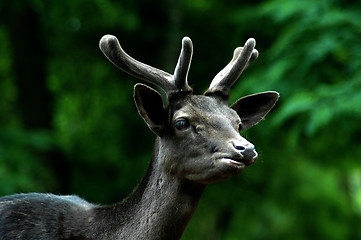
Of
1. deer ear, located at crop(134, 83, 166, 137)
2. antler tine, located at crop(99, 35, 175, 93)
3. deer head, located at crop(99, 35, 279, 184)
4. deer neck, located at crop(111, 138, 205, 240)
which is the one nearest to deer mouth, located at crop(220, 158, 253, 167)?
deer head, located at crop(99, 35, 279, 184)

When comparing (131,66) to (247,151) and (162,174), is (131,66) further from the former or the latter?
(247,151)

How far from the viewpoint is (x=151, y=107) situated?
6.52 meters

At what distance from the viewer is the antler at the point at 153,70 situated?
6449 mm

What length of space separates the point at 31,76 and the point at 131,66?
9630 millimetres

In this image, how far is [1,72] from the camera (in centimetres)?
1784

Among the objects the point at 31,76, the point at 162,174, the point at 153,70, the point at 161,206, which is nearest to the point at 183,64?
the point at 153,70

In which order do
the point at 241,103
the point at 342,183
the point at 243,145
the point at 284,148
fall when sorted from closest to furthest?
the point at 243,145 < the point at 241,103 < the point at 284,148 < the point at 342,183

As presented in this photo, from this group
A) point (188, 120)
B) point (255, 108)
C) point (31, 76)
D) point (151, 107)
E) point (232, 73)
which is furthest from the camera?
point (31, 76)

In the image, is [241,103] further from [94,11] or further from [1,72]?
[1,72]

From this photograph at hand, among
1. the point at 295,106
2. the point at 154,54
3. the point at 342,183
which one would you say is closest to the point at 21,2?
the point at 154,54

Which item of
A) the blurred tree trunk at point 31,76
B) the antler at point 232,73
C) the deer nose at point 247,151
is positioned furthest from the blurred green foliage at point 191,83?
the deer nose at point 247,151

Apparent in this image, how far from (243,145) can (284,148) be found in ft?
37.4

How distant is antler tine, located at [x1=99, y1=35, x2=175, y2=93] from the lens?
6484 mm

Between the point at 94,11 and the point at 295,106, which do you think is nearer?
the point at 295,106
